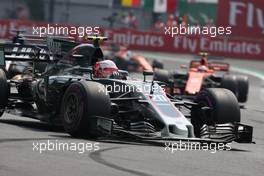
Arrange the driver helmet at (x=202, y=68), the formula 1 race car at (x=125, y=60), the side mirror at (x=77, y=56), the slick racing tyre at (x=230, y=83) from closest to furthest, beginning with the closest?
the side mirror at (x=77, y=56)
the slick racing tyre at (x=230, y=83)
the driver helmet at (x=202, y=68)
the formula 1 race car at (x=125, y=60)

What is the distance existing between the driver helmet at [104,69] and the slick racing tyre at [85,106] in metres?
0.94

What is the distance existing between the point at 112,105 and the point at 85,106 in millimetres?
509

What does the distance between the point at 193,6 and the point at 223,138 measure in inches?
1688

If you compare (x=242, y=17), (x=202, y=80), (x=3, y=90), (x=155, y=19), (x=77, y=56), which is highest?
(x=242, y=17)

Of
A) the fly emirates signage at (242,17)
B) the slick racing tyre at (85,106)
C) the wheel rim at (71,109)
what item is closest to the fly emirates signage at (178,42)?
the fly emirates signage at (242,17)

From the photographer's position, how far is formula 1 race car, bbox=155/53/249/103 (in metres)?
22.2

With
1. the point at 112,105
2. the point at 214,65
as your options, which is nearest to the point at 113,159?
the point at 112,105

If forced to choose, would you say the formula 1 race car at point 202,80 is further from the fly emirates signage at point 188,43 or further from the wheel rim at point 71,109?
the fly emirates signage at point 188,43

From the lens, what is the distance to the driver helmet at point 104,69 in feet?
41.2

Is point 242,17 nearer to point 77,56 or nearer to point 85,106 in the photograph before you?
point 77,56

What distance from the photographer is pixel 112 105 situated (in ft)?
37.9

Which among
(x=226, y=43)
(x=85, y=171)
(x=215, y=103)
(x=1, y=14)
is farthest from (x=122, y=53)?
(x=85, y=171)

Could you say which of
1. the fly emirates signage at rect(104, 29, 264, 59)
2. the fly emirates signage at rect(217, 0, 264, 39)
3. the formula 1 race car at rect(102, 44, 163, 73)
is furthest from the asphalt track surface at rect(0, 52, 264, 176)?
the fly emirates signage at rect(217, 0, 264, 39)

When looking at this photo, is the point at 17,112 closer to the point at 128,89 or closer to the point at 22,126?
the point at 22,126
